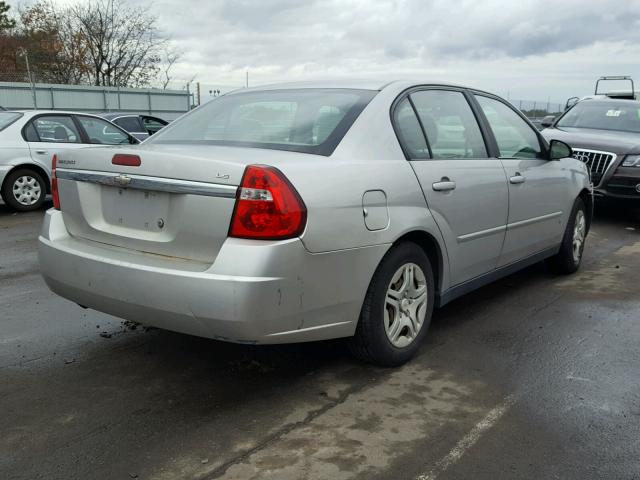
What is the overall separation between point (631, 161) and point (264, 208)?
742cm

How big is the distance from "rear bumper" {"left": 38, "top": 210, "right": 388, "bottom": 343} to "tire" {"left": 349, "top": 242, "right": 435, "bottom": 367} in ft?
0.36

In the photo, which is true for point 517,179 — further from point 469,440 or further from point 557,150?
point 469,440

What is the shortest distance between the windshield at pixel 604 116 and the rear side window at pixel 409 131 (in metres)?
7.33

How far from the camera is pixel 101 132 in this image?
977 centimetres

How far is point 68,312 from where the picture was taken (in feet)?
14.8

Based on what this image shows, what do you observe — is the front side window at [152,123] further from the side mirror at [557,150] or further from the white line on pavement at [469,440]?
the white line on pavement at [469,440]

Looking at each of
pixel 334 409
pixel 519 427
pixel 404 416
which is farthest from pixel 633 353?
pixel 334 409

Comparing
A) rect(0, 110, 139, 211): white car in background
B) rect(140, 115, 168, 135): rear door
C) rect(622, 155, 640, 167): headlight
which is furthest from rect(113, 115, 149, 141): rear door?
rect(622, 155, 640, 167): headlight

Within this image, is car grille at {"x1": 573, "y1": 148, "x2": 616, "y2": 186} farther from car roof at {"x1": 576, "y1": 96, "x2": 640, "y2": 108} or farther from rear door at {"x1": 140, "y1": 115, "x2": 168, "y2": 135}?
rear door at {"x1": 140, "y1": 115, "x2": 168, "y2": 135}

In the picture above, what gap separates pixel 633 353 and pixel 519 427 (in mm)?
1461

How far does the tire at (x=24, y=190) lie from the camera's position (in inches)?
344

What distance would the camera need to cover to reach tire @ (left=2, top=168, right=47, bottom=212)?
8750mm

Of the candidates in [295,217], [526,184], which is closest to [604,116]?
[526,184]

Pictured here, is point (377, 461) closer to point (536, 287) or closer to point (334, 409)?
point (334, 409)
